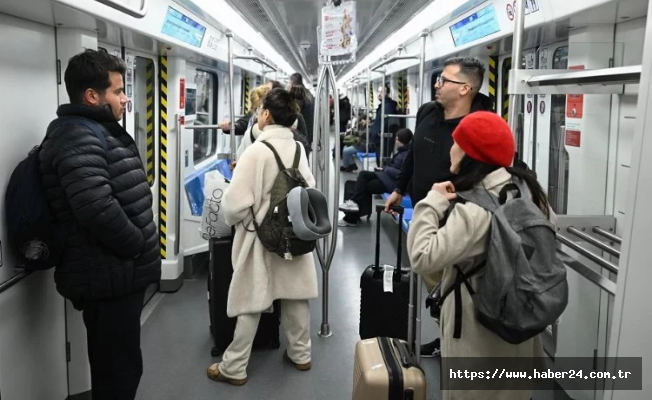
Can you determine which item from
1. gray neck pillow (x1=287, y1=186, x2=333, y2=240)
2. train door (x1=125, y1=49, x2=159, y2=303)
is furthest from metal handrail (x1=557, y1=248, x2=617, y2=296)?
train door (x1=125, y1=49, x2=159, y2=303)

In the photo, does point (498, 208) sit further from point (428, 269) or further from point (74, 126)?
point (74, 126)

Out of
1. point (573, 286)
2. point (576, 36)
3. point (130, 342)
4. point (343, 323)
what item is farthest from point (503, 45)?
point (130, 342)

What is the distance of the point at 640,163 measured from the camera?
4.93 feet

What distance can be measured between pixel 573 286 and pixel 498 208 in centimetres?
164

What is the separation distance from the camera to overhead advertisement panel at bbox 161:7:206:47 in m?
3.87

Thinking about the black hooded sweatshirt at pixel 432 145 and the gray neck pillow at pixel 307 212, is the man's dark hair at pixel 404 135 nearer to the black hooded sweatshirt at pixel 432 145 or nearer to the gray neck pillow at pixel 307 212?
the black hooded sweatshirt at pixel 432 145

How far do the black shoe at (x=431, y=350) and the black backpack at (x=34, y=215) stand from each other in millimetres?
2437

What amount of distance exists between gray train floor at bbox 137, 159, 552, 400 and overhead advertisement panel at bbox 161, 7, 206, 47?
215 cm

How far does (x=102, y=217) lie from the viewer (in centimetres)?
234

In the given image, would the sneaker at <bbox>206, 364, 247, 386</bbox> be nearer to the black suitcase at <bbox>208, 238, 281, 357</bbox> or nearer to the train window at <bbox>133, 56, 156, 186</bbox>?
the black suitcase at <bbox>208, 238, 281, 357</bbox>

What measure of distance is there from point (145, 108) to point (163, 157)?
0.45m

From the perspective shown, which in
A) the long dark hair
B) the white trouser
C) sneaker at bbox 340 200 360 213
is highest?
the long dark hair

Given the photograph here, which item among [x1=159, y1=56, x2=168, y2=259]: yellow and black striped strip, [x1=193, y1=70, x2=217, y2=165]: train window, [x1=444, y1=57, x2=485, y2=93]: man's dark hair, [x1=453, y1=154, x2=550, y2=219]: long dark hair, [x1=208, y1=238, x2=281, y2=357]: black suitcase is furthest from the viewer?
[x1=193, y1=70, x2=217, y2=165]: train window

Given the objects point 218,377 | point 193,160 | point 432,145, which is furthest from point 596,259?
point 193,160
